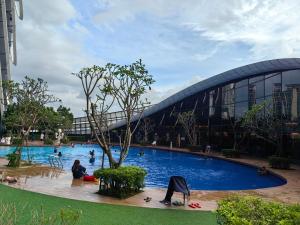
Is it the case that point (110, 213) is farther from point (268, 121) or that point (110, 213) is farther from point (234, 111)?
point (234, 111)

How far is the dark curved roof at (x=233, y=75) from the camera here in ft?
91.4

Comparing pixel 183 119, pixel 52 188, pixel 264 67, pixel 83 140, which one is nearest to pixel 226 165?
pixel 264 67

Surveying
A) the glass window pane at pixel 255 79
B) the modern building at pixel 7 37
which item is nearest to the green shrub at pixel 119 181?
the glass window pane at pixel 255 79

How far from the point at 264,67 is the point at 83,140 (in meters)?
31.4

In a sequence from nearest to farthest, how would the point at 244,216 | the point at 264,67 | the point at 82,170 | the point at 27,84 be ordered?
the point at 244,216 < the point at 82,170 < the point at 27,84 < the point at 264,67

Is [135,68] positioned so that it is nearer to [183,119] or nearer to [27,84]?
[27,84]

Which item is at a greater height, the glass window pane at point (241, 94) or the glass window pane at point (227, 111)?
the glass window pane at point (241, 94)

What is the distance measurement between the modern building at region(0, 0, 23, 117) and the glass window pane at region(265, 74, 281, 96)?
27.4 meters

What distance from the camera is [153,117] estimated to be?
1900 inches

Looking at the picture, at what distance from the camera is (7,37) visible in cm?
4162

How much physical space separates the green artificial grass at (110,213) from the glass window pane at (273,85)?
68.4 feet

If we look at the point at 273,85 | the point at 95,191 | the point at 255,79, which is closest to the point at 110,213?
the point at 95,191

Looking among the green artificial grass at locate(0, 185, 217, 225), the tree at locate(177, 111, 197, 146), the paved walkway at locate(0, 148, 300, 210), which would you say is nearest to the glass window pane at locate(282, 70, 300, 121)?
the paved walkway at locate(0, 148, 300, 210)

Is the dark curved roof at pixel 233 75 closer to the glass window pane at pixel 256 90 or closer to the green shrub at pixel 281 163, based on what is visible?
the glass window pane at pixel 256 90
